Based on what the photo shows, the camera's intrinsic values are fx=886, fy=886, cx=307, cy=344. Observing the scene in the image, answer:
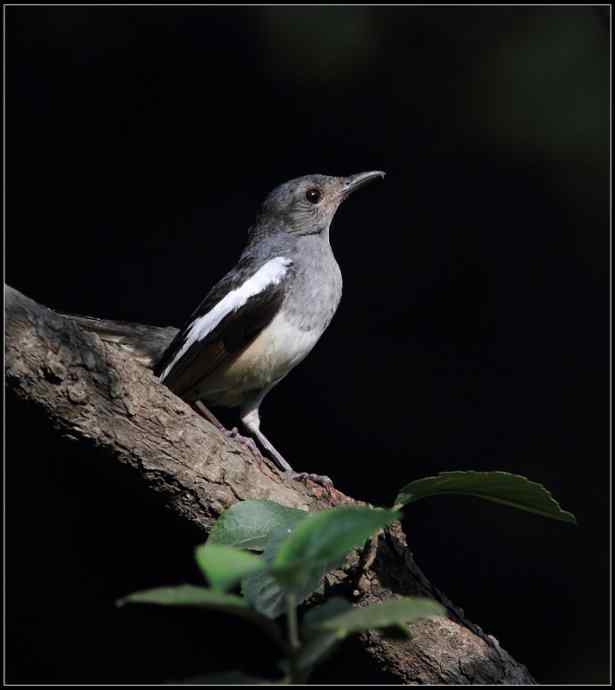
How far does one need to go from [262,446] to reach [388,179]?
2.29 metres

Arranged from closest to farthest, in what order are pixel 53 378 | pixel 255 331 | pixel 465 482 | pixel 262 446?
1. pixel 465 482
2. pixel 53 378
3. pixel 255 331
4. pixel 262 446

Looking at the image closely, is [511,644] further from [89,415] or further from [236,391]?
[89,415]

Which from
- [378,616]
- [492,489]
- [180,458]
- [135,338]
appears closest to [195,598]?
[378,616]

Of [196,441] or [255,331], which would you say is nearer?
[196,441]

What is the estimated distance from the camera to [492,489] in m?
1.35

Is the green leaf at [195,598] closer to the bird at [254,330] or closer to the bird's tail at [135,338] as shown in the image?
the bird at [254,330]

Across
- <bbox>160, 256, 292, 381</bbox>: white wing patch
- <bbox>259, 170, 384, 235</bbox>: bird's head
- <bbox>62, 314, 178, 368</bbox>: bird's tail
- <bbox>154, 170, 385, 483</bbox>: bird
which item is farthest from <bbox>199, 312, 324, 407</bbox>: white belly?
<bbox>259, 170, 384, 235</bbox>: bird's head

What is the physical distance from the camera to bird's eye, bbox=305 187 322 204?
3879 mm

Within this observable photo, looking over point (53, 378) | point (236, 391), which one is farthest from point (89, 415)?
point (236, 391)

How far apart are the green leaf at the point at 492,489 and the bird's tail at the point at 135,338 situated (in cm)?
234

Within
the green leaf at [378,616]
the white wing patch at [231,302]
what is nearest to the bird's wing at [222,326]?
the white wing patch at [231,302]

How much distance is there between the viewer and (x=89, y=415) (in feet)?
6.15

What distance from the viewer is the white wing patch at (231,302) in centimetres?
330

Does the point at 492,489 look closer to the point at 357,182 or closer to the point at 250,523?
the point at 250,523
